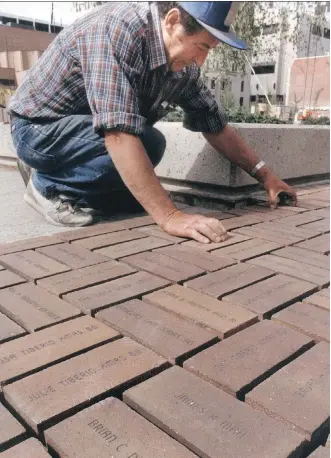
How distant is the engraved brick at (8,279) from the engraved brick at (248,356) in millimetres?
783

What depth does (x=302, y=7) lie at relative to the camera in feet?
37.1

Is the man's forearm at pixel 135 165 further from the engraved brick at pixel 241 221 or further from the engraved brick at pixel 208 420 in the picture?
the engraved brick at pixel 208 420

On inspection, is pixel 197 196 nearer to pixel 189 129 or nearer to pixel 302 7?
pixel 189 129

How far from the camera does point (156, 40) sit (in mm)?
2082

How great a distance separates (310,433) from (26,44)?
29.8m

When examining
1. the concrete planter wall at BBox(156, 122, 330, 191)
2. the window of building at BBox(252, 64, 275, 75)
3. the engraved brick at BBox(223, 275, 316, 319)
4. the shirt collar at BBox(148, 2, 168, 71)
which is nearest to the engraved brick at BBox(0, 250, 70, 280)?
the engraved brick at BBox(223, 275, 316, 319)

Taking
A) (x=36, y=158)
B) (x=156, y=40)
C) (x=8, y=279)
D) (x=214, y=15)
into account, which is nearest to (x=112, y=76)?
(x=156, y=40)

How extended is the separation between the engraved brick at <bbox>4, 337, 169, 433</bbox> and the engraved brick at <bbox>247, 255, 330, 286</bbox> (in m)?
0.82

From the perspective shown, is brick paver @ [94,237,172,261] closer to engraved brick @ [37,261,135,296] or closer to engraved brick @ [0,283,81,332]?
engraved brick @ [37,261,135,296]

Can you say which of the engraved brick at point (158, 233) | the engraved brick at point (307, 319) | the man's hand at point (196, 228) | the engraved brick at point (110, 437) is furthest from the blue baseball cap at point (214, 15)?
the engraved brick at point (110, 437)

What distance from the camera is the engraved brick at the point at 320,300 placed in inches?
58.1

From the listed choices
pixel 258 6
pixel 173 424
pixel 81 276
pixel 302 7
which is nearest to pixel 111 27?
pixel 81 276

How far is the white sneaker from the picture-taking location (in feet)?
7.85

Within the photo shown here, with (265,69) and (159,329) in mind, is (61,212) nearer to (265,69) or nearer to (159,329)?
(159,329)
